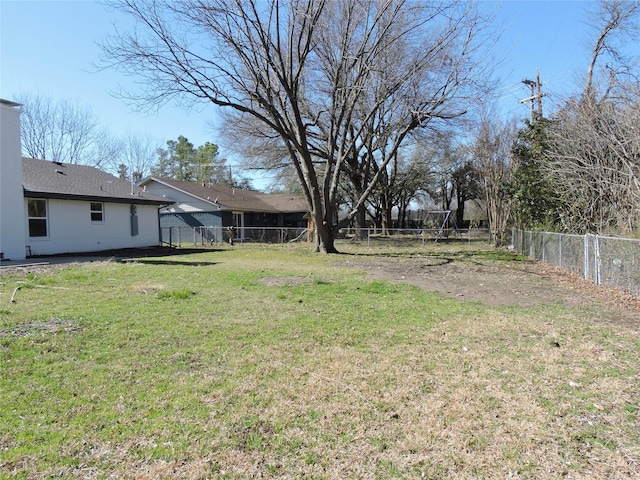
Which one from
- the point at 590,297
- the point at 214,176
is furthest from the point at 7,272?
the point at 214,176

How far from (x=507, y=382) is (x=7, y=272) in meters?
11.5

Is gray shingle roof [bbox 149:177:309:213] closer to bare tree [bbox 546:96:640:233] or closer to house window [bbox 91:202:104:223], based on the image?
house window [bbox 91:202:104:223]

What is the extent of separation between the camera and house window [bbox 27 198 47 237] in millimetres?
14383

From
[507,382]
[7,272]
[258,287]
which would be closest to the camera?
[507,382]

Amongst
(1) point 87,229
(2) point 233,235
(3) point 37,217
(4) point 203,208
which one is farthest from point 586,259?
(4) point 203,208

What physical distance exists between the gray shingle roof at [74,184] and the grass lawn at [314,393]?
10290mm

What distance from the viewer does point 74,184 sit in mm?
16484

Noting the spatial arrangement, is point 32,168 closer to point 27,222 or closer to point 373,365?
point 27,222

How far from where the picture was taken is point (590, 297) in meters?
7.49

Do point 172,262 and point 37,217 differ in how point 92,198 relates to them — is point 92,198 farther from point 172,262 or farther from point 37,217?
point 172,262

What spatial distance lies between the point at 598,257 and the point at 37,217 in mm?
17686

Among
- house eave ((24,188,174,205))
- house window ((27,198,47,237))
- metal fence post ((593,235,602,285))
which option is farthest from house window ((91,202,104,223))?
metal fence post ((593,235,602,285))

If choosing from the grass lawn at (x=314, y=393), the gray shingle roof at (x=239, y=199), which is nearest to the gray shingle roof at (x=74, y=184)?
the gray shingle roof at (x=239, y=199)

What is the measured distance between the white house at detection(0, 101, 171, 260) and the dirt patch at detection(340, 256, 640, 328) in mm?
10824
